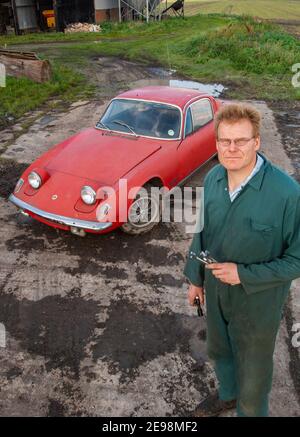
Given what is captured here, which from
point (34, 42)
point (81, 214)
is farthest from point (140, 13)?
point (81, 214)

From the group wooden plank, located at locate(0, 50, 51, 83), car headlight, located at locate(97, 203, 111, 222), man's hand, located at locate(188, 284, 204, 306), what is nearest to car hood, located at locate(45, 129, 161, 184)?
car headlight, located at locate(97, 203, 111, 222)

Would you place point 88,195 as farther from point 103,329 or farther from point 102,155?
point 103,329

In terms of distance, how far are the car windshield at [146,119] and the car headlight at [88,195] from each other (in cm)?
144

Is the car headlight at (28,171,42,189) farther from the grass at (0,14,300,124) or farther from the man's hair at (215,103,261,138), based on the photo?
the grass at (0,14,300,124)

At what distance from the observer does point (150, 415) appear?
2.99 meters

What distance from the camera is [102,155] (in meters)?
5.11

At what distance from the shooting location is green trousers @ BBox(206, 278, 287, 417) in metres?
2.30

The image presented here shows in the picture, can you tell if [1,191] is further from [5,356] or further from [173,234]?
[5,356]

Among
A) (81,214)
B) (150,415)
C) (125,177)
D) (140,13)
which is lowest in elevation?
(150,415)

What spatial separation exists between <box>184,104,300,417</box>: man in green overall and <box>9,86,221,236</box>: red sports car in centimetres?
219

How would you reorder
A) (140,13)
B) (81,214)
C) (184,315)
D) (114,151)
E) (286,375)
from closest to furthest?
1. (286,375)
2. (184,315)
3. (81,214)
4. (114,151)
5. (140,13)

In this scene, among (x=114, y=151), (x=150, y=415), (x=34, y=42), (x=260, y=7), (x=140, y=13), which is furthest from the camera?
(x=260, y=7)

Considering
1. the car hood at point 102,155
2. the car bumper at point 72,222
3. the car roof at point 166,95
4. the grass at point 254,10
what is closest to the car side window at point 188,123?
the car roof at point 166,95

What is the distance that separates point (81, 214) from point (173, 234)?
4.52ft
